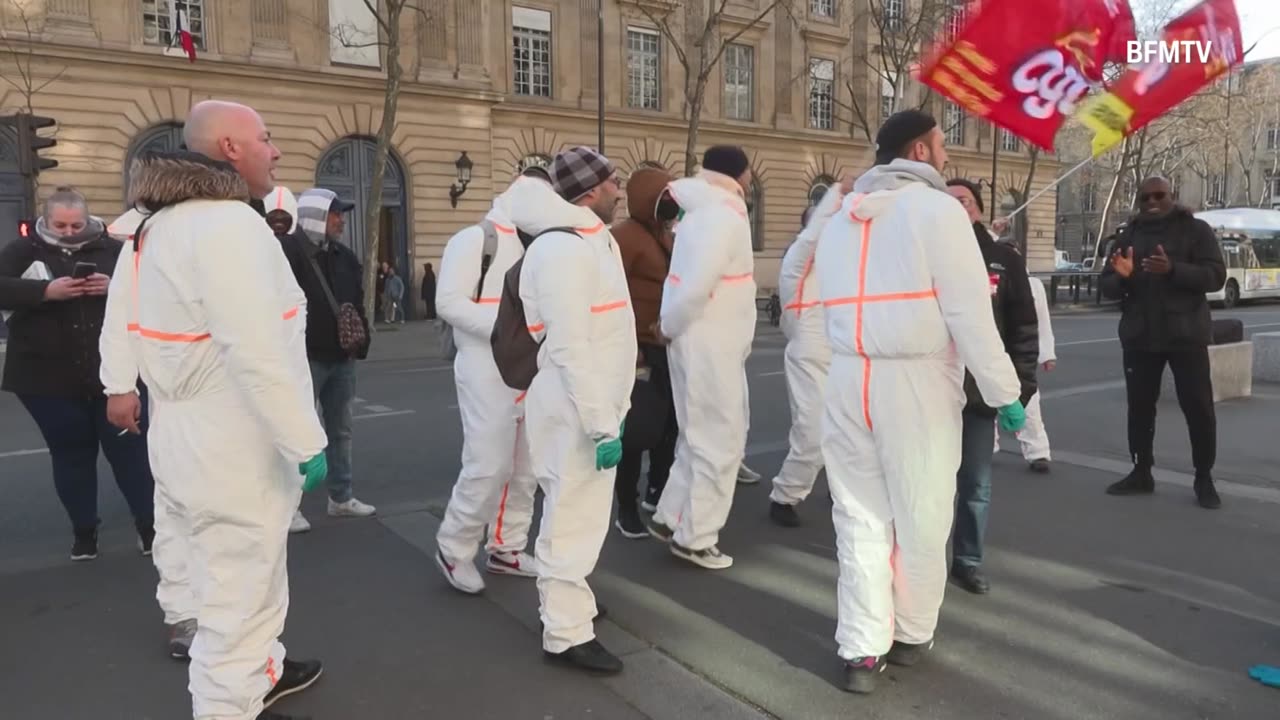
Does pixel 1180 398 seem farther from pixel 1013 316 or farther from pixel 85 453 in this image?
pixel 85 453

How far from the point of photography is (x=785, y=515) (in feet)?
18.0

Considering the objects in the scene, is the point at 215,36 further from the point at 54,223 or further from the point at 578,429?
the point at 578,429

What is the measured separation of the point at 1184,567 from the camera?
4.60 metres

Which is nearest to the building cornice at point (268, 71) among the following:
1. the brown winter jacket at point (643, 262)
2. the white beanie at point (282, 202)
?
the white beanie at point (282, 202)

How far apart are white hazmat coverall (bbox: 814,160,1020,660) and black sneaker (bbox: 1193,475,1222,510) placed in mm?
3163

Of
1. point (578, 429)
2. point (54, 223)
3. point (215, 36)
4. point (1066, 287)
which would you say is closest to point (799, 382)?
point (578, 429)

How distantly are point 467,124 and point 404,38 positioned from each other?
108 inches

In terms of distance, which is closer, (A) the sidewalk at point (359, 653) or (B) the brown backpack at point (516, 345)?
(A) the sidewalk at point (359, 653)

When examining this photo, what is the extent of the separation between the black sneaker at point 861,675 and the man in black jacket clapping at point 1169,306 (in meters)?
3.40

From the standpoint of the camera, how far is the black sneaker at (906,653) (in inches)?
139

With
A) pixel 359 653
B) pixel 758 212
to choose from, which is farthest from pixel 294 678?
pixel 758 212

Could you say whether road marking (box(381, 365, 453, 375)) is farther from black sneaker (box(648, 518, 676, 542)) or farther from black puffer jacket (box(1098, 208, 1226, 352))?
black puffer jacket (box(1098, 208, 1226, 352))

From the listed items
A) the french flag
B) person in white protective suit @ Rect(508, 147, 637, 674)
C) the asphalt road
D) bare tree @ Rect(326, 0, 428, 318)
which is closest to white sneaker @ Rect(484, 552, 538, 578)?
the asphalt road

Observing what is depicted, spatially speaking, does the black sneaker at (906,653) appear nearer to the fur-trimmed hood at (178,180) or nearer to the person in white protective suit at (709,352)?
the person in white protective suit at (709,352)
